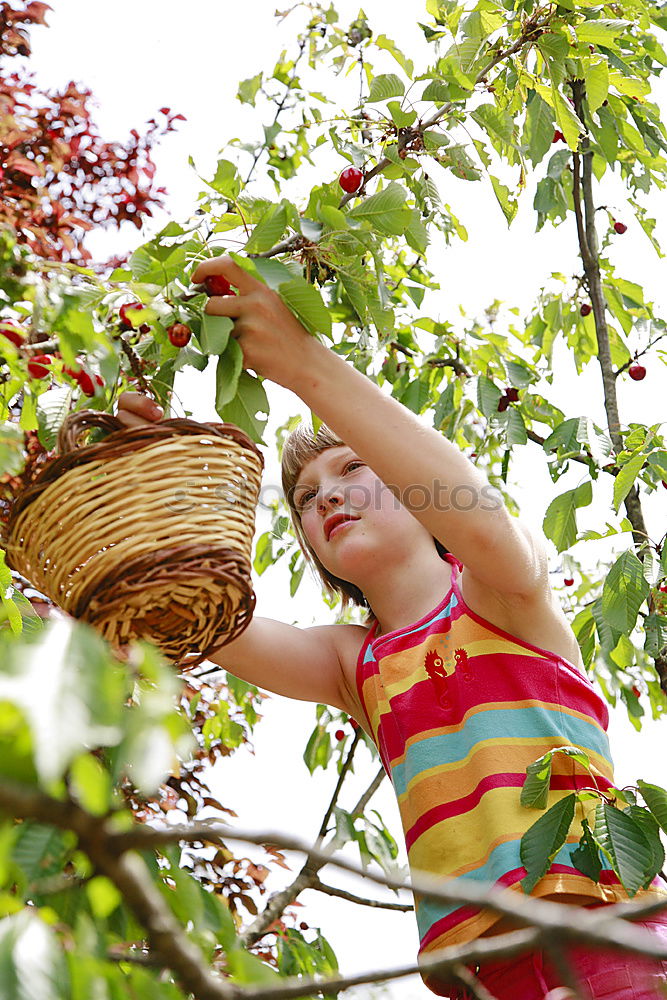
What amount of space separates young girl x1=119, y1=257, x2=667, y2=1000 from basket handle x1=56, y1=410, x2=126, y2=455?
0.10m

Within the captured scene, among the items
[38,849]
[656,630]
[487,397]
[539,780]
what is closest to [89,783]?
[38,849]

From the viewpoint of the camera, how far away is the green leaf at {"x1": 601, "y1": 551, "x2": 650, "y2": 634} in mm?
2105

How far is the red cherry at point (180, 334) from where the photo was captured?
4.35ft

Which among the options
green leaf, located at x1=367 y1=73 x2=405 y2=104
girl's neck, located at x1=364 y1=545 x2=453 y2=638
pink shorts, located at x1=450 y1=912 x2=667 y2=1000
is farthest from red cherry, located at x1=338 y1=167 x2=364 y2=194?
pink shorts, located at x1=450 y1=912 x2=667 y2=1000

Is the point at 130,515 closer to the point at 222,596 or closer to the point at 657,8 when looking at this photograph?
the point at 222,596

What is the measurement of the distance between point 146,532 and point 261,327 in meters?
0.40

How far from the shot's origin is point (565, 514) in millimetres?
2461

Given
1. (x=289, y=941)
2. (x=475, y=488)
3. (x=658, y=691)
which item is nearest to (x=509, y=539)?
(x=475, y=488)

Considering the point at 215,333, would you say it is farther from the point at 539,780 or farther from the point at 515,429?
the point at 515,429

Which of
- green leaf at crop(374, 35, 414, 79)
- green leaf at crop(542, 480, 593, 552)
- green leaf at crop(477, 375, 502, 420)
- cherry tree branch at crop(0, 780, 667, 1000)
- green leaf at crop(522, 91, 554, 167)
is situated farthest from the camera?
green leaf at crop(477, 375, 502, 420)

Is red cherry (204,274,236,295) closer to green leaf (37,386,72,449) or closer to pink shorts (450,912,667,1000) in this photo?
green leaf (37,386,72,449)

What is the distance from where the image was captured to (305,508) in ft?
6.52

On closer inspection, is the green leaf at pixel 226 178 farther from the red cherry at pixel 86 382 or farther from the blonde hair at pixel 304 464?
the blonde hair at pixel 304 464

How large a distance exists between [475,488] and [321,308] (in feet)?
1.04
